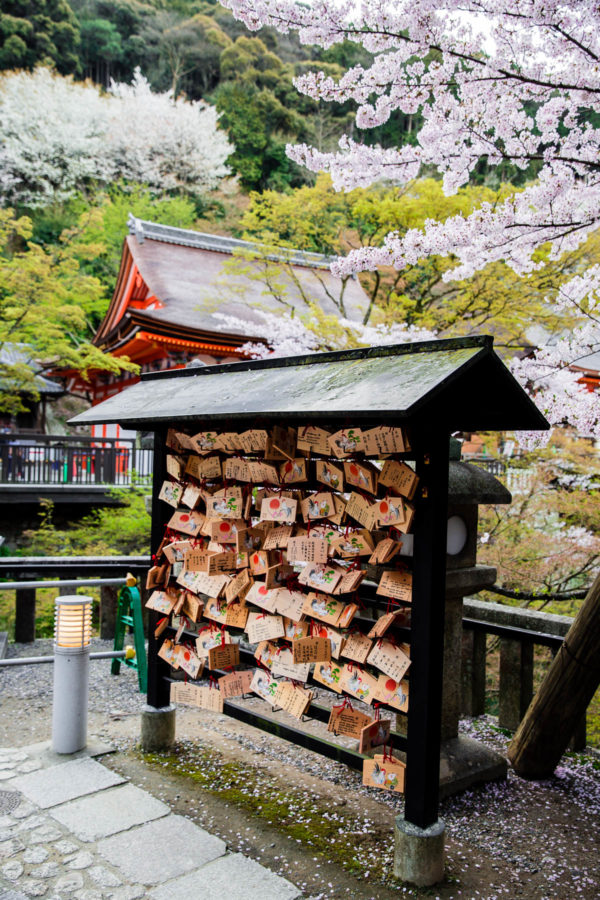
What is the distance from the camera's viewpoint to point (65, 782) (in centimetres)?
376

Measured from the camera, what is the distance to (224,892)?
9.08 feet

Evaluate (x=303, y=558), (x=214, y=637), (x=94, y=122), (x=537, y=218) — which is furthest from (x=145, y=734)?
(x=94, y=122)

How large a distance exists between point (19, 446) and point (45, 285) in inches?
163

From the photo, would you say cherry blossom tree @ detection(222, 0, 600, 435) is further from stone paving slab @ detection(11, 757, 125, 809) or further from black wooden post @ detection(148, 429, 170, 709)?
stone paving slab @ detection(11, 757, 125, 809)

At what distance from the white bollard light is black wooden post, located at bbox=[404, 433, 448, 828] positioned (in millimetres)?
2256

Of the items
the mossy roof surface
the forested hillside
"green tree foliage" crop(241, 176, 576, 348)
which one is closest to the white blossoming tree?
the forested hillside

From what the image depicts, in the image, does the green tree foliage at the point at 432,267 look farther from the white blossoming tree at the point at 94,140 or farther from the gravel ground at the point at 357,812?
the white blossoming tree at the point at 94,140

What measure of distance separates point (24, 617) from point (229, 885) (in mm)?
4788

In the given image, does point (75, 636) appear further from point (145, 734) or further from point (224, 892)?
point (224, 892)

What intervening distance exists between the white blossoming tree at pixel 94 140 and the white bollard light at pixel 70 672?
1408 inches

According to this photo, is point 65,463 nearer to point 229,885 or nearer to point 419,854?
point 229,885

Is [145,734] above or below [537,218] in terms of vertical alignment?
below

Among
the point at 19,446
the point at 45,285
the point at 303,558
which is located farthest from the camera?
the point at 19,446

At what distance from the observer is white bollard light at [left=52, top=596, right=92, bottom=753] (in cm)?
409
